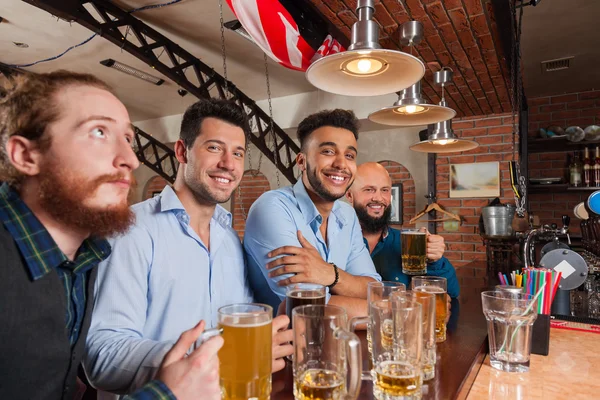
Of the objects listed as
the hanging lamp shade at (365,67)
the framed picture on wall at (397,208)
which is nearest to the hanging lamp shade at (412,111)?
the hanging lamp shade at (365,67)

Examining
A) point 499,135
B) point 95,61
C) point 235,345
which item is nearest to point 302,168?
point 235,345

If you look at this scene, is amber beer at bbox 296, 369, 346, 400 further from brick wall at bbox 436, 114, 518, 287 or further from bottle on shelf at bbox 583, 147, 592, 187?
bottle on shelf at bbox 583, 147, 592, 187

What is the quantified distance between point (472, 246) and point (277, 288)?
3.61 metres

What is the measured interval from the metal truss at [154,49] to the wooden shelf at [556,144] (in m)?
3.17

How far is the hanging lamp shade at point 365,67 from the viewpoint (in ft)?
4.91

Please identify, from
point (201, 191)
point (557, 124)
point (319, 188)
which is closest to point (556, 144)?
point (557, 124)

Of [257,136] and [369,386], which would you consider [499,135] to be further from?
[369,386]

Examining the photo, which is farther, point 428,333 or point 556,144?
point 556,144

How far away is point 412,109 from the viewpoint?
219cm

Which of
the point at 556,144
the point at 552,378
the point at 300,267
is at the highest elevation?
the point at 556,144

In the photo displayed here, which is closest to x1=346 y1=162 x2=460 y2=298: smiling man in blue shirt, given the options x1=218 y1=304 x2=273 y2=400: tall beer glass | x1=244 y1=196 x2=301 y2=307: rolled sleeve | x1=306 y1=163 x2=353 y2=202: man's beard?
x1=306 y1=163 x2=353 y2=202: man's beard

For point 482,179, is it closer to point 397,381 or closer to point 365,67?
point 365,67

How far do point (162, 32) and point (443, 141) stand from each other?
11.1ft

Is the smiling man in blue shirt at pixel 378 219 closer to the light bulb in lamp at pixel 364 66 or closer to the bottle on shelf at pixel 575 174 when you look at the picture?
the light bulb in lamp at pixel 364 66
